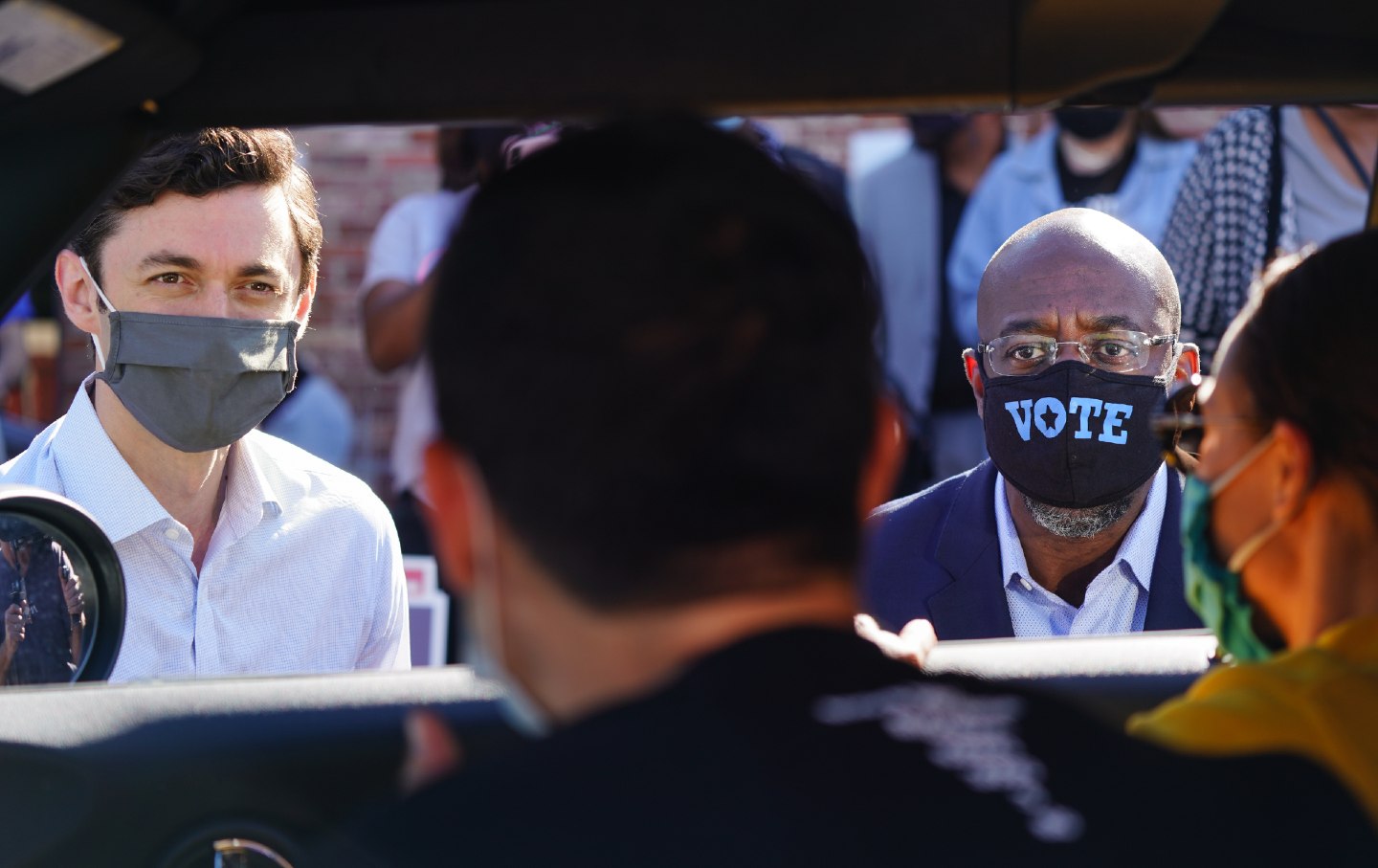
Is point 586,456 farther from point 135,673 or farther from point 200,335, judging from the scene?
point 200,335

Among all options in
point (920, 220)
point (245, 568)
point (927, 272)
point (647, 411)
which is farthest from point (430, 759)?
point (920, 220)

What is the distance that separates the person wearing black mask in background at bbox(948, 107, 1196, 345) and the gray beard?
2480 millimetres

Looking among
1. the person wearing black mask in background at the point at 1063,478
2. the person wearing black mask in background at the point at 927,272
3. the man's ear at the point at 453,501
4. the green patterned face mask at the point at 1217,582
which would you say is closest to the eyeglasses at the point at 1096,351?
the person wearing black mask in background at the point at 1063,478

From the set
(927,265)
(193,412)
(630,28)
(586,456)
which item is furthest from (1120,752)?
(927,265)

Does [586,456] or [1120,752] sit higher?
[586,456]

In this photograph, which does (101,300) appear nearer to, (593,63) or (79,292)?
(79,292)

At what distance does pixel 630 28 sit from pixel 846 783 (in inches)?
31.5

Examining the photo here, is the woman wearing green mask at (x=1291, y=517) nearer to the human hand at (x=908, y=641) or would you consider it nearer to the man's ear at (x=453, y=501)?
the human hand at (x=908, y=641)

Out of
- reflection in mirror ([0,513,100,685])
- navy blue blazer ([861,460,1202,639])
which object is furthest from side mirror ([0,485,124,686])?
navy blue blazer ([861,460,1202,639])

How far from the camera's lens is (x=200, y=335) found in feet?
9.38

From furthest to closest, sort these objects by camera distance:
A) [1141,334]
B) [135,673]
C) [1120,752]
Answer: [1141,334], [135,673], [1120,752]

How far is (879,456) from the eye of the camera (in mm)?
1283

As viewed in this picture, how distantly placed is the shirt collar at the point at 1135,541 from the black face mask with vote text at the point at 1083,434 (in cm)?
7

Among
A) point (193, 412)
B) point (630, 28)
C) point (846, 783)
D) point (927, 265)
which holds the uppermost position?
point (927, 265)
